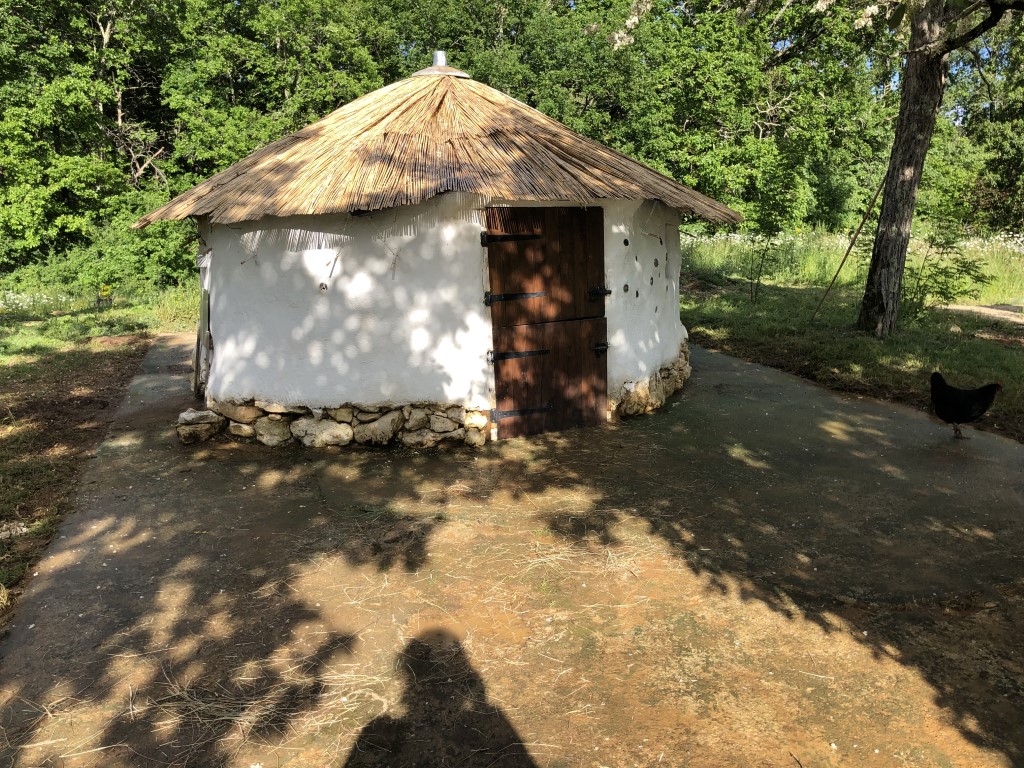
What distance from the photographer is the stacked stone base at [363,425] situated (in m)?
6.48

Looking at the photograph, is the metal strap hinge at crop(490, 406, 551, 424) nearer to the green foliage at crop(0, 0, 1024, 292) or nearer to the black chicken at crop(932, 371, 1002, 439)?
the black chicken at crop(932, 371, 1002, 439)

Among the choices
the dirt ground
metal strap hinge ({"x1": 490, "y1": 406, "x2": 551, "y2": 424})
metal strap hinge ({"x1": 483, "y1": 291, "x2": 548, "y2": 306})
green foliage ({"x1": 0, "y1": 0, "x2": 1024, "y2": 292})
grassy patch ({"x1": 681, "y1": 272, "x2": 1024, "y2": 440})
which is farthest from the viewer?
green foliage ({"x1": 0, "y1": 0, "x2": 1024, "y2": 292})

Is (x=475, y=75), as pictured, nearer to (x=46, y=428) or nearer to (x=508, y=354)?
(x=508, y=354)

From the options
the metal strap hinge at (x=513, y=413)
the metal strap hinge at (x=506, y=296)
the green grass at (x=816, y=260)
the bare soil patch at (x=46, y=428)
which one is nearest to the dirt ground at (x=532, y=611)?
the bare soil patch at (x=46, y=428)

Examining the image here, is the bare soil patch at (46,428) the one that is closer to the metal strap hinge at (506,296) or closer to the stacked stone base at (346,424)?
the stacked stone base at (346,424)

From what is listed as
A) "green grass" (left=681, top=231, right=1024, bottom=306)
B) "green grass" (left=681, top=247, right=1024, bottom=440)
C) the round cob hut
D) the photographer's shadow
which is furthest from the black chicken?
"green grass" (left=681, top=231, right=1024, bottom=306)

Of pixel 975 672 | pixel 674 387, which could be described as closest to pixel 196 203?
pixel 674 387

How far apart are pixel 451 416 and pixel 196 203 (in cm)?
333

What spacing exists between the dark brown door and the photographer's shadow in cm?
352

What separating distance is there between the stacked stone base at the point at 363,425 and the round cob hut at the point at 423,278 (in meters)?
0.02

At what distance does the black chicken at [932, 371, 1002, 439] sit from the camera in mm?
6133

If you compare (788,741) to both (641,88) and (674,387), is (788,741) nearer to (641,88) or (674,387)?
(674,387)

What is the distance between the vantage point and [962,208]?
1105cm

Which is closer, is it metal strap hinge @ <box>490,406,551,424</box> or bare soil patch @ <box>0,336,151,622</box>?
bare soil patch @ <box>0,336,151,622</box>
